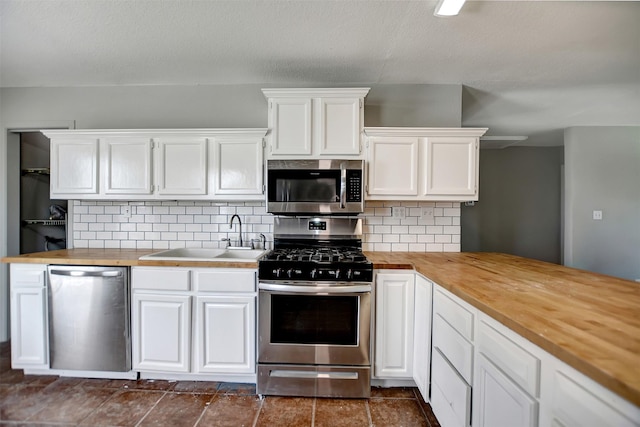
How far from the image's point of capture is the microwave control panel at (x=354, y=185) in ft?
7.17

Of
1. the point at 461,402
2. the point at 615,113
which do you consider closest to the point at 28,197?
the point at 461,402

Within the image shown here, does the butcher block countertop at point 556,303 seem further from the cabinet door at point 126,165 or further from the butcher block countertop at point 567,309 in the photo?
the cabinet door at point 126,165

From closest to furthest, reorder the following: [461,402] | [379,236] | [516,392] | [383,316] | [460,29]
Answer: [516,392], [461,402], [460,29], [383,316], [379,236]

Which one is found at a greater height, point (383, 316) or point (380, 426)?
point (383, 316)

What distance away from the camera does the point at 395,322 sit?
6.30 feet

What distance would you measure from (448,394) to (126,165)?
2918 mm

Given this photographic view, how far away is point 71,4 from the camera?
161cm

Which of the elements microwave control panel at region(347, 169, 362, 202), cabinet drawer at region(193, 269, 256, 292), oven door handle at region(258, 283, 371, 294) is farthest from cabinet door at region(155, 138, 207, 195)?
microwave control panel at region(347, 169, 362, 202)

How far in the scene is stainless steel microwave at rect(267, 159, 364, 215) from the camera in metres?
2.17

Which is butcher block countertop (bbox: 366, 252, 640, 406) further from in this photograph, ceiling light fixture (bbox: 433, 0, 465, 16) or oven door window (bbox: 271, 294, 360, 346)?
ceiling light fixture (bbox: 433, 0, 465, 16)

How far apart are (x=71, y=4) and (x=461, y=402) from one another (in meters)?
3.14

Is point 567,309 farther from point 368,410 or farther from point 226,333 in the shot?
point 226,333

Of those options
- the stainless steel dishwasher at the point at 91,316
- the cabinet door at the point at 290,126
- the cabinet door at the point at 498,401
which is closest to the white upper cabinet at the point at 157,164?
the cabinet door at the point at 290,126

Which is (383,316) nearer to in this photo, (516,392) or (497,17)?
(516,392)
